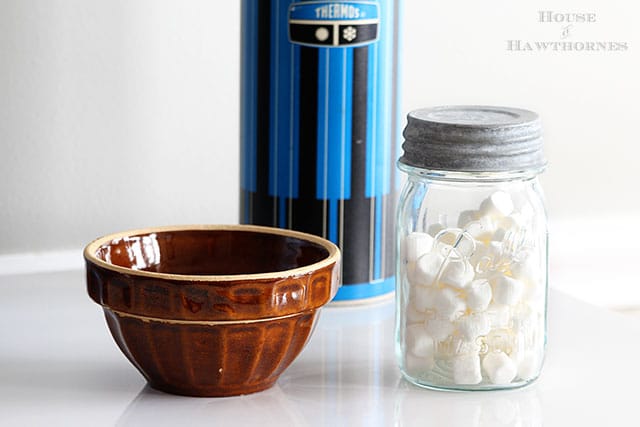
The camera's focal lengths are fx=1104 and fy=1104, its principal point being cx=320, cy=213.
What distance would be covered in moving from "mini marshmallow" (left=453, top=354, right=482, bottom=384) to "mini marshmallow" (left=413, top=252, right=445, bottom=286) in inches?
2.0

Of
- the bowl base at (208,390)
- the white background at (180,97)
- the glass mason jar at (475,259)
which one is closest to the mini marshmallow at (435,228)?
the glass mason jar at (475,259)

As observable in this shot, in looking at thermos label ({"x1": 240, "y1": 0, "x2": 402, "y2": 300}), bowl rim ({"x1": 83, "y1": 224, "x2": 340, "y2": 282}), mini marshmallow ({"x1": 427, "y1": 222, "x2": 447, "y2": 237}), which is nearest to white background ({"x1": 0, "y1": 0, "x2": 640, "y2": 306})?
thermos label ({"x1": 240, "y1": 0, "x2": 402, "y2": 300})

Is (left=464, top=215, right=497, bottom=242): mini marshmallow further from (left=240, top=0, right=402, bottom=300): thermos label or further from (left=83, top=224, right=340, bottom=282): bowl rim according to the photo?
(left=240, top=0, right=402, bottom=300): thermos label

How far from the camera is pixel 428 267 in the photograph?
67cm

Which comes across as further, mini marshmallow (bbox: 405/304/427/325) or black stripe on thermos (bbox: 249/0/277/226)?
black stripe on thermos (bbox: 249/0/277/226)

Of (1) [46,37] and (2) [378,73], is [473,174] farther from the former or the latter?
Answer: (1) [46,37]

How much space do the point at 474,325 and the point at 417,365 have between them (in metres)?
0.05

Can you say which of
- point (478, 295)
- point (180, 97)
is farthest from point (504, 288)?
point (180, 97)

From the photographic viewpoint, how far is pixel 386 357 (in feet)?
2.48

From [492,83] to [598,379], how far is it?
48 centimetres

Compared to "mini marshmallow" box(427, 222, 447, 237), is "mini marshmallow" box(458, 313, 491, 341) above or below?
below

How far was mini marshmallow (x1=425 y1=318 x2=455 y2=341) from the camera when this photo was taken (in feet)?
2.18

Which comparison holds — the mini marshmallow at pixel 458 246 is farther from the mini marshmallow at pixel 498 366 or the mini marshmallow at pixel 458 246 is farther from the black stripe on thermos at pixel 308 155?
the black stripe on thermos at pixel 308 155

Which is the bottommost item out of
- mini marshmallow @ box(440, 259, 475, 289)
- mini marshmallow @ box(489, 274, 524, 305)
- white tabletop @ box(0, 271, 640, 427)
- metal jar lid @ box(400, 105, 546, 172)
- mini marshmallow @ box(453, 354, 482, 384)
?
white tabletop @ box(0, 271, 640, 427)
